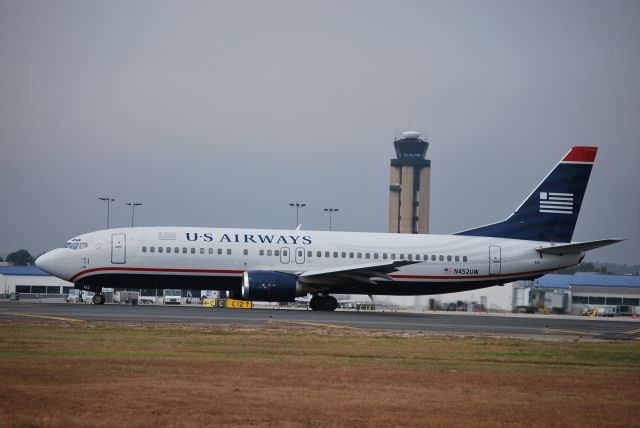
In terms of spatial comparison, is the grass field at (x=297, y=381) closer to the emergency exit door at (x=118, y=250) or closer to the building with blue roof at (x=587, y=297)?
the emergency exit door at (x=118, y=250)

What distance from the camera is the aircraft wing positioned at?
45188 millimetres

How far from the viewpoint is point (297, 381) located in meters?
18.8

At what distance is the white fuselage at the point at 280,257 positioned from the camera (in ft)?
151

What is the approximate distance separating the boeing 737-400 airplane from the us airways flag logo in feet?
0.19

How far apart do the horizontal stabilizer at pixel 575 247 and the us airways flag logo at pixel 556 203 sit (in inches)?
100.0

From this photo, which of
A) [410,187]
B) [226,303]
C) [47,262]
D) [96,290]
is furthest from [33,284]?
[410,187]

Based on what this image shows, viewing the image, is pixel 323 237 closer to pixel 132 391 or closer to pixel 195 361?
pixel 195 361

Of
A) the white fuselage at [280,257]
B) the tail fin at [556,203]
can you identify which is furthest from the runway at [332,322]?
the tail fin at [556,203]

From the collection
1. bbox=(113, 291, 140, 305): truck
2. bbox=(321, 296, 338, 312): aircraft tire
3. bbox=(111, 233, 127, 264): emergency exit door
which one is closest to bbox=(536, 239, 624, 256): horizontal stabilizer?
bbox=(321, 296, 338, 312): aircraft tire

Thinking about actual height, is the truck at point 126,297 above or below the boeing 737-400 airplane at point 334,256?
below

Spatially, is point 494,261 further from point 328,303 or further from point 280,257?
point 280,257

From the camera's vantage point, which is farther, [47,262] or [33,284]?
[33,284]

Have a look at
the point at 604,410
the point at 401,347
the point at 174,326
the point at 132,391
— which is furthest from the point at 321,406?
the point at 174,326

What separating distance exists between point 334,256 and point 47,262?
49.7ft
